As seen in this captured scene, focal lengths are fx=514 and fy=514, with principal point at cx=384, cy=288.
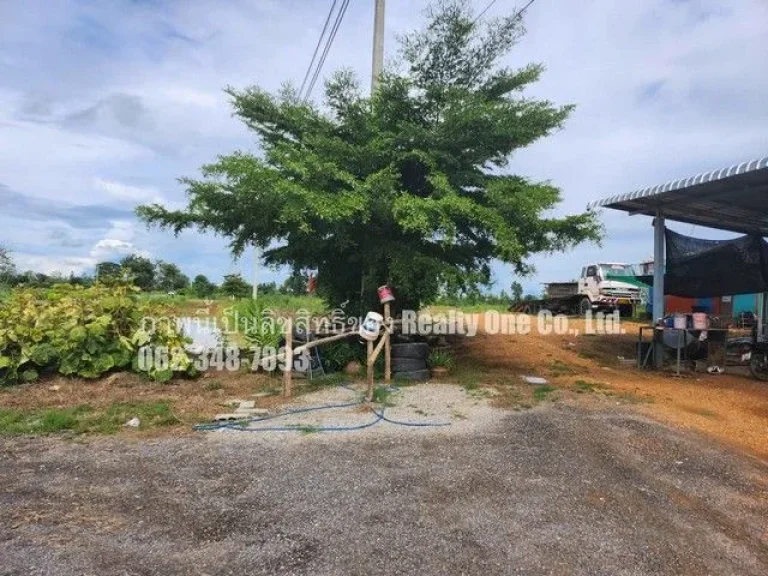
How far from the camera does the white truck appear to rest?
64.0 ft

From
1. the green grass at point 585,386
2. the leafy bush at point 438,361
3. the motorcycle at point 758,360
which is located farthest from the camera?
the motorcycle at point 758,360

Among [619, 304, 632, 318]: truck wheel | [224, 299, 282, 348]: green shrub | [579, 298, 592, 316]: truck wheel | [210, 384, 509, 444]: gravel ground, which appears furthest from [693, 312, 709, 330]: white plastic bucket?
[619, 304, 632, 318]: truck wheel

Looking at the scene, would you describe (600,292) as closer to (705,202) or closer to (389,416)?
(705,202)

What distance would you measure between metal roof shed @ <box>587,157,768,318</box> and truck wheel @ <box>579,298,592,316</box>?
26.6 feet

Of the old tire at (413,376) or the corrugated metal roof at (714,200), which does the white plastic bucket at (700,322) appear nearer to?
the corrugated metal roof at (714,200)

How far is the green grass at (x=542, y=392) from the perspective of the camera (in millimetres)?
6987

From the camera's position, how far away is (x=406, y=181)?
8875mm

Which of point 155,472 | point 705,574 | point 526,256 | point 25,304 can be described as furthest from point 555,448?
point 25,304

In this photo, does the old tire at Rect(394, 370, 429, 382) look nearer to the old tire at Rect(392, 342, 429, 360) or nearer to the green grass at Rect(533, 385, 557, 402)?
the old tire at Rect(392, 342, 429, 360)

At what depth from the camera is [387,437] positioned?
5164 millimetres

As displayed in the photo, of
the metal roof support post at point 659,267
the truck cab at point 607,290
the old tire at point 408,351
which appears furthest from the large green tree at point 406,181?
the truck cab at point 607,290

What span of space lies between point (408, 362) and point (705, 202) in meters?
6.52

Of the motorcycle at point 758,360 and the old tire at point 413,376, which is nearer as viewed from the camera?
the old tire at point 413,376

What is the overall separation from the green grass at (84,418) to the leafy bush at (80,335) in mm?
1227
